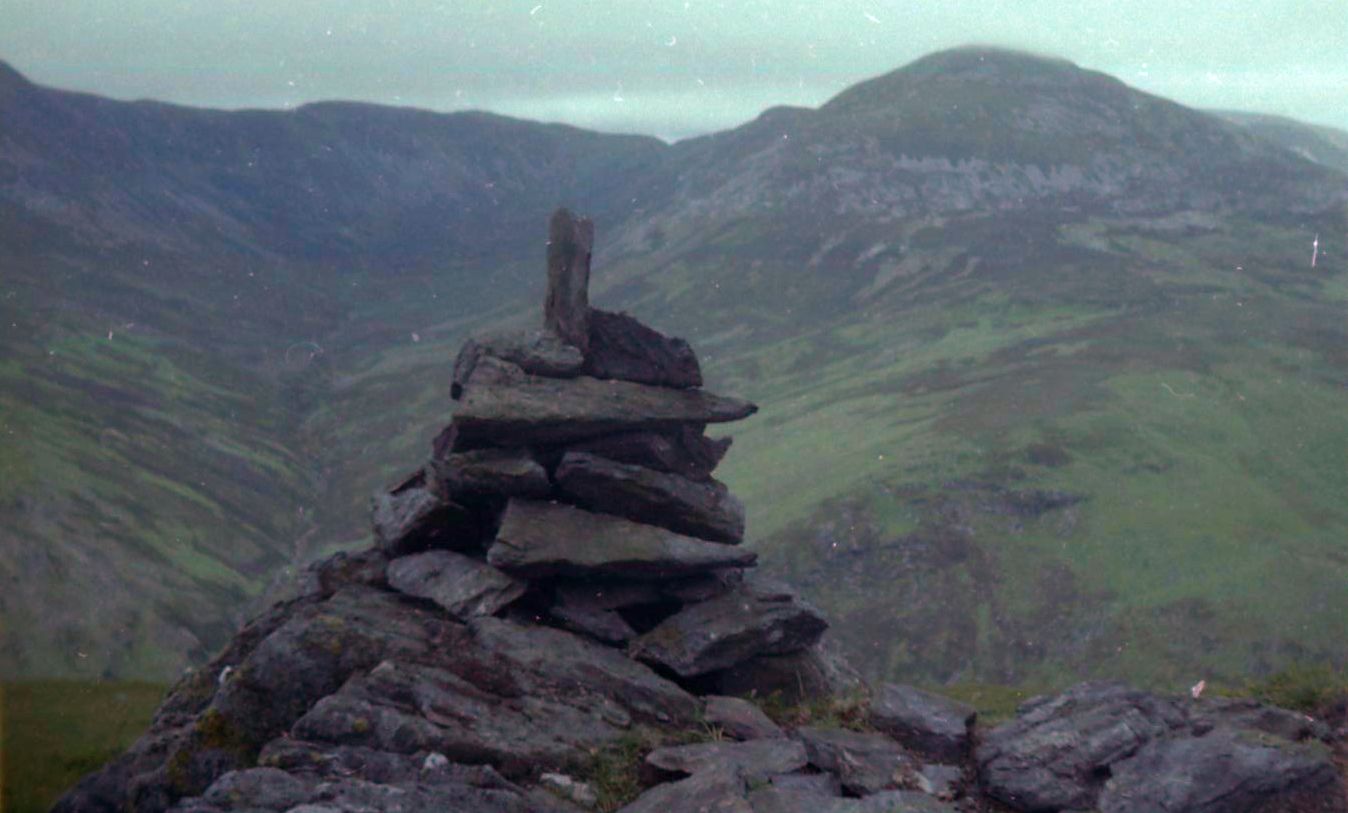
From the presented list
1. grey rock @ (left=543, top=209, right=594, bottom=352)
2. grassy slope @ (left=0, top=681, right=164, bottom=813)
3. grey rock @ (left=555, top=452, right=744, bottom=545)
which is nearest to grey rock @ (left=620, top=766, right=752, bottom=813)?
grey rock @ (left=555, top=452, right=744, bottom=545)

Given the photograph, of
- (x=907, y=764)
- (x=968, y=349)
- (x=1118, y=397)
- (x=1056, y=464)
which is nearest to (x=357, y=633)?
(x=907, y=764)

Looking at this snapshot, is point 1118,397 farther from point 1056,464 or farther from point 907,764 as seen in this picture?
point 907,764

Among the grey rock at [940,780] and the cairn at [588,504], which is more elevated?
the cairn at [588,504]

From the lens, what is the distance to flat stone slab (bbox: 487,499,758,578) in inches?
802

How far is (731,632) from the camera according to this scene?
2056 centimetres

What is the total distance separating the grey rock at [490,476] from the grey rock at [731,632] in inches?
151

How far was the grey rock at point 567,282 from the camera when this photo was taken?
25000mm

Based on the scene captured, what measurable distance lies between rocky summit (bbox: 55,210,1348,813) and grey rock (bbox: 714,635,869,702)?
6 cm

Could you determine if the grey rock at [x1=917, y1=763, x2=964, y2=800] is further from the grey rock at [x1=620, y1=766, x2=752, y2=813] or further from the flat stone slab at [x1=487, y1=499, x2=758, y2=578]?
the flat stone slab at [x1=487, y1=499, x2=758, y2=578]

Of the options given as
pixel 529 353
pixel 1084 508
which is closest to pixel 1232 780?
pixel 529 353

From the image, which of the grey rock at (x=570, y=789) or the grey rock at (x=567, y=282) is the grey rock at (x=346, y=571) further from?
the grey rock at (x=570, y=789)

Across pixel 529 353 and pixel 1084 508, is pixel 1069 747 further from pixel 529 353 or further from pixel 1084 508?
pixel 1084 508

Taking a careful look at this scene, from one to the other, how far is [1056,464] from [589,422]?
92.4 metres

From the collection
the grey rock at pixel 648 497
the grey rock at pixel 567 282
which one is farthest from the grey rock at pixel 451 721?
the grey rock at pixel 567 282
